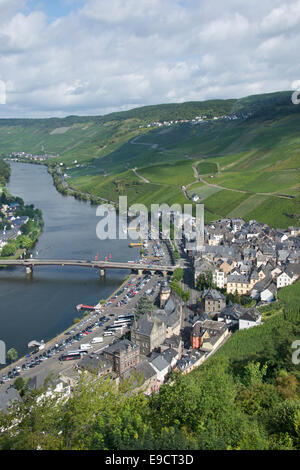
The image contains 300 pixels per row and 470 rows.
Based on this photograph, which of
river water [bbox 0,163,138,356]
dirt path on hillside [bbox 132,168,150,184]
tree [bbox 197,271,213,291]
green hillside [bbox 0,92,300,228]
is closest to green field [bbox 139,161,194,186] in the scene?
green hillside [bbox 0,92,300,228]

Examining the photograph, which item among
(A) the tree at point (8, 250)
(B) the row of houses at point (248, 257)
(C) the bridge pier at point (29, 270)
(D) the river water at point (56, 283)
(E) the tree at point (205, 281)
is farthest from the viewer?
(A) the tree at point (8, 250)

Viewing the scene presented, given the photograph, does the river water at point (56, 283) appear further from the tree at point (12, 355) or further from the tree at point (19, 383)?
the tree at point (19, 383)

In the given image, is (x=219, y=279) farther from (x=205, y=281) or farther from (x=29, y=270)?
(x=29, y=270)

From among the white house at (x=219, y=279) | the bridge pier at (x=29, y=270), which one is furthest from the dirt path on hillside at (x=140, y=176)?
the white house at (x=219, y=279)

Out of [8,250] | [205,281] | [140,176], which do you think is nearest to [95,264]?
[205,281]
